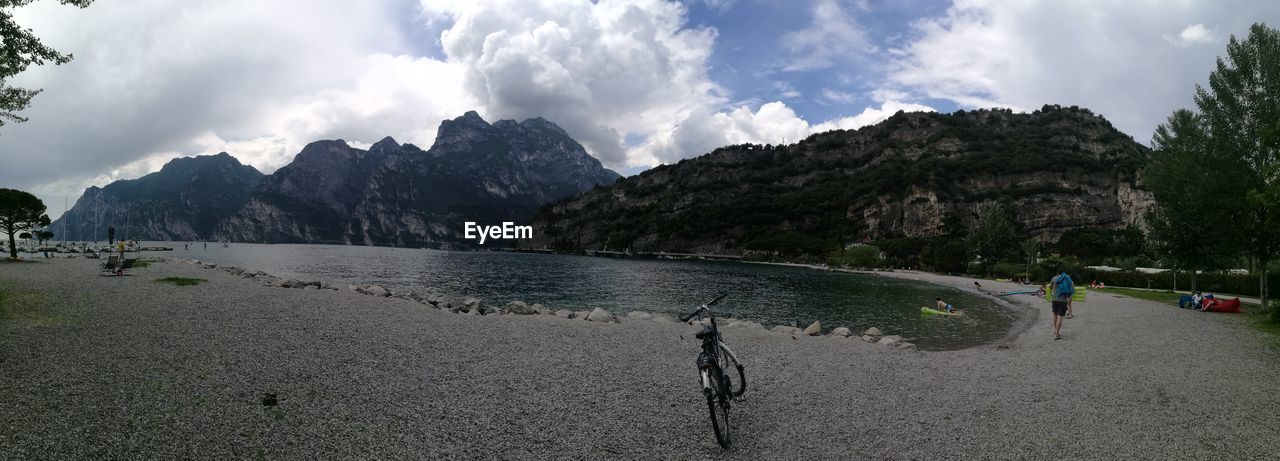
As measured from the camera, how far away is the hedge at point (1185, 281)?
117 feet

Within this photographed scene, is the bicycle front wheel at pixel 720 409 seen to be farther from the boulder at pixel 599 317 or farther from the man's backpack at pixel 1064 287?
the man's backpack at pixel 1064 287

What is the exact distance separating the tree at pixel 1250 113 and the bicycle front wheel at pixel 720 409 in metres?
28.3

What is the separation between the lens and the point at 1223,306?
81.5 feet

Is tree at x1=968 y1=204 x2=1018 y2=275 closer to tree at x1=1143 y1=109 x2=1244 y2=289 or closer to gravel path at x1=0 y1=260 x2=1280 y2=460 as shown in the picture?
tree at x1=1143 y1=109 x2=1244 y2=289

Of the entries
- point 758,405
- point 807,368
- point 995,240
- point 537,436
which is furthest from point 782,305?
point 995,240

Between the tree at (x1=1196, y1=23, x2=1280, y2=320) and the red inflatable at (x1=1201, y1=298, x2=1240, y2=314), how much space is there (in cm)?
92

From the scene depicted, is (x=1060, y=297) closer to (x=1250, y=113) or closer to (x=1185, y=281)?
(x=1250, y=113)

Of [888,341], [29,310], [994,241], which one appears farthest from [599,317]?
[994,241]

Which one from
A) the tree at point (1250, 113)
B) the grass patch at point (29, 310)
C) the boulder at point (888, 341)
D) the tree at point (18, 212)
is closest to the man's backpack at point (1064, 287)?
the boulder at point (888, 341)

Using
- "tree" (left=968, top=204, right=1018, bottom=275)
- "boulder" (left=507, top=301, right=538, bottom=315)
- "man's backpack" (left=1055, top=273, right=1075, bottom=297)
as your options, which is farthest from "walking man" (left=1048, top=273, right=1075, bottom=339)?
"tree" (left=968, top=204, right=1018, bottom=275)

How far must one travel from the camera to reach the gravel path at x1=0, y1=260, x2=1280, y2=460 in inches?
260

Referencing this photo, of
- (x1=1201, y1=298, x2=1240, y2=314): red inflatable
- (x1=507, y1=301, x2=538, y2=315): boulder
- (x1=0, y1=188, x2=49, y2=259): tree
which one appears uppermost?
(x1=0, y1=188, x2=49, y2=259): tree

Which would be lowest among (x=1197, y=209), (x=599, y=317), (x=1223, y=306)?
(x=599, y=317)

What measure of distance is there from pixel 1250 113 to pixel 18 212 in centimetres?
8345
